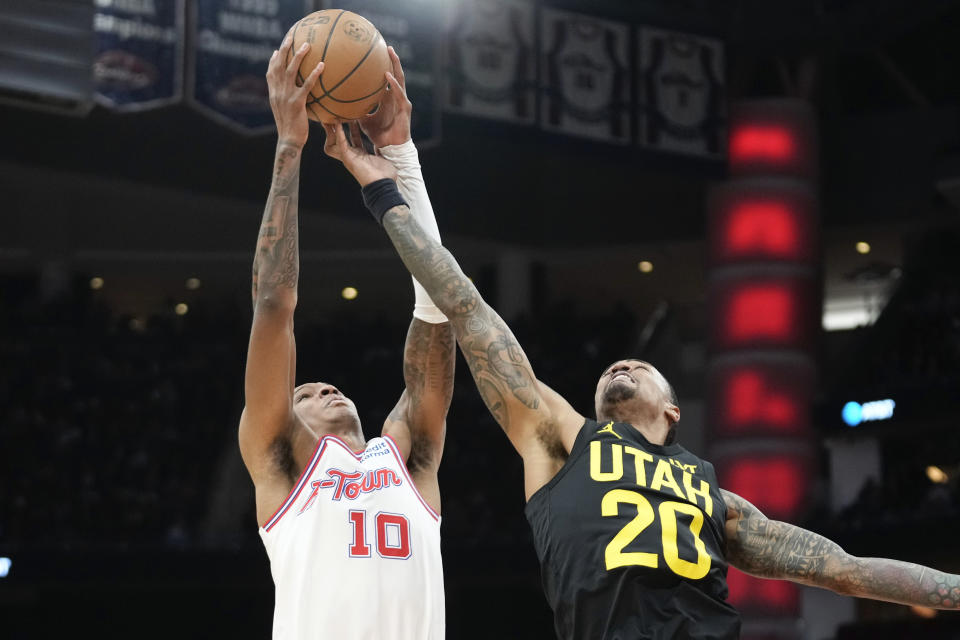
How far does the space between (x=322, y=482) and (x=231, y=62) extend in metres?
10.6

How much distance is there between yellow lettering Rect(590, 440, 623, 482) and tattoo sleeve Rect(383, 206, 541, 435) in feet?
0.69

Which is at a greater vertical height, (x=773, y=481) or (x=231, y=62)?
(x=231, y=62)

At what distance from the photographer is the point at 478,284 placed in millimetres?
23641

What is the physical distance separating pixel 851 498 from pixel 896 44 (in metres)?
9.07

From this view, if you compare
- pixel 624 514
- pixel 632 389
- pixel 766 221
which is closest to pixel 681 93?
pixel 766 221

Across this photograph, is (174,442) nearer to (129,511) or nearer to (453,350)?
(129,511)

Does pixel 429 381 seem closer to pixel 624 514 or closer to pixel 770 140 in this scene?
pixel 624 514

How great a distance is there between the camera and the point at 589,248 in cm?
2320

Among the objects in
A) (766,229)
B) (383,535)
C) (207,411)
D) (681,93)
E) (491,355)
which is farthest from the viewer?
(207,411)

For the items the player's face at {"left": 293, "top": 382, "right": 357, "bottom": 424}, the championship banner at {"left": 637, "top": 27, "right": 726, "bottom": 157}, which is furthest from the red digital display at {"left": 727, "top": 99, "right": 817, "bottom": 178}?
the player's face at {"left": 293, "top": 382, "right": 357, "bottom": 424}

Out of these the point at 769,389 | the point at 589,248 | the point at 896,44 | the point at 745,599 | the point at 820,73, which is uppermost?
the point at 896,44

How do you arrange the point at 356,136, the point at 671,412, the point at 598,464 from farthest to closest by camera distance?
the point at 356,136
the point at 671,412
the point at 598,464

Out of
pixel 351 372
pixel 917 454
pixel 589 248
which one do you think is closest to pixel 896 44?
pixel 589 248

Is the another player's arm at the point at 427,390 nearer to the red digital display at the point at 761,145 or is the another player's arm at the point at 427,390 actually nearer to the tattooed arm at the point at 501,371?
the tattooed arm at the point at 501,371
